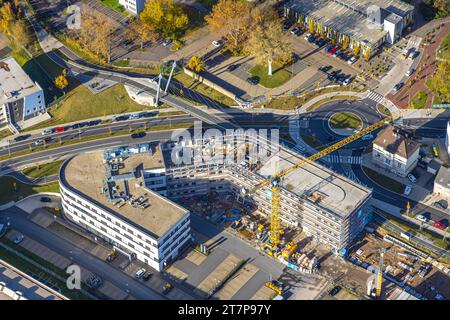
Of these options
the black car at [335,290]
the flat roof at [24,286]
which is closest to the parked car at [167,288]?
the flat roof at [24,286]

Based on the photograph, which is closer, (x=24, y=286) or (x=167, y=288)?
(x=24, y=286)

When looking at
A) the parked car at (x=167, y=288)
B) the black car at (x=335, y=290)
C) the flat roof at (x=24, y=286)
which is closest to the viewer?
the flat roof at (x=24, y=286)

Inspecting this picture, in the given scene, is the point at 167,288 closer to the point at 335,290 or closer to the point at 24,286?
the point at 24,286

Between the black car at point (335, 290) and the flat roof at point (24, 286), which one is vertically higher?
the flat roof at point (24, 286)

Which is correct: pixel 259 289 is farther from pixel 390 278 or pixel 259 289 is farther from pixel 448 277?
pixel 448 277

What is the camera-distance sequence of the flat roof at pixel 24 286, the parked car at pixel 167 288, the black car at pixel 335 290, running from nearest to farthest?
the flat roof at pixel 24 286, the black car at pixel 335 290, the parked car at pixel 167 288

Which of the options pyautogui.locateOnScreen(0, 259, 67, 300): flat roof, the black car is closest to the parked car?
pyautogui.locateOnScreen(0, 259, 67, 300): flat roof

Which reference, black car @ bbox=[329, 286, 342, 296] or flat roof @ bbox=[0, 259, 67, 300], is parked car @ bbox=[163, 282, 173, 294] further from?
black car @ bbox=[329, 286, 342, 296]

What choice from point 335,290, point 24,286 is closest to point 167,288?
point 24,286

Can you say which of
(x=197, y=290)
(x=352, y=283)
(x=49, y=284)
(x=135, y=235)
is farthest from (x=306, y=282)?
(x=49, y=284)

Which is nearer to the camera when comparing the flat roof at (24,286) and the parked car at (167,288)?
the flat roof at (24,286)

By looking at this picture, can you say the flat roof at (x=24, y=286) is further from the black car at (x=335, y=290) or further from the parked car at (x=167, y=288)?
the black car at (x=335, y=290)
